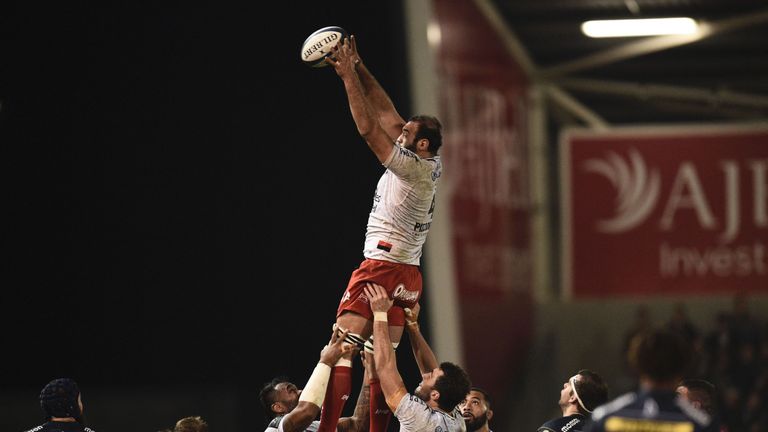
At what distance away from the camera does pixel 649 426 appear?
5.00 m

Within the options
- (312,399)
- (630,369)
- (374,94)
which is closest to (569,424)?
(312,399)

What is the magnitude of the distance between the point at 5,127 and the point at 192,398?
169 inches

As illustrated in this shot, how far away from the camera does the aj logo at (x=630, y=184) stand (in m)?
24.0

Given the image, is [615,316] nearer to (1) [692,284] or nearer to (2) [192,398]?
(1) [692,284]

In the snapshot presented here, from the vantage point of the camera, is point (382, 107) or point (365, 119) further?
point (382, 107)

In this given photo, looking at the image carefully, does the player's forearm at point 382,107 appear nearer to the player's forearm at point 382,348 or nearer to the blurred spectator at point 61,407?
the player's forearm at point 382,348

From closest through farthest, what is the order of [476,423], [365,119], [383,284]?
[365,119] < [383,284] < [476,423]

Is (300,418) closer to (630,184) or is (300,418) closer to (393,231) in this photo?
(393,231)

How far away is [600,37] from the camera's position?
25.4m

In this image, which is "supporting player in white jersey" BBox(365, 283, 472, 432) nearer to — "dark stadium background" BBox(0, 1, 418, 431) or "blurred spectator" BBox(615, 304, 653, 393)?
"dark stadium background" BBox(0, 1, 418, 431)

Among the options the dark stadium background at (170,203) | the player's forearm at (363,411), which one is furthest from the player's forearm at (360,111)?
the dark stadium background at (170,203)

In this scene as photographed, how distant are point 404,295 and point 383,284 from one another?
22cm

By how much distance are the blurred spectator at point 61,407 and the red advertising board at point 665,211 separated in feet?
57.2

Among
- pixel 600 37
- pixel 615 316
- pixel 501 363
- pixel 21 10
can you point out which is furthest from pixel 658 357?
pixel 615 316
